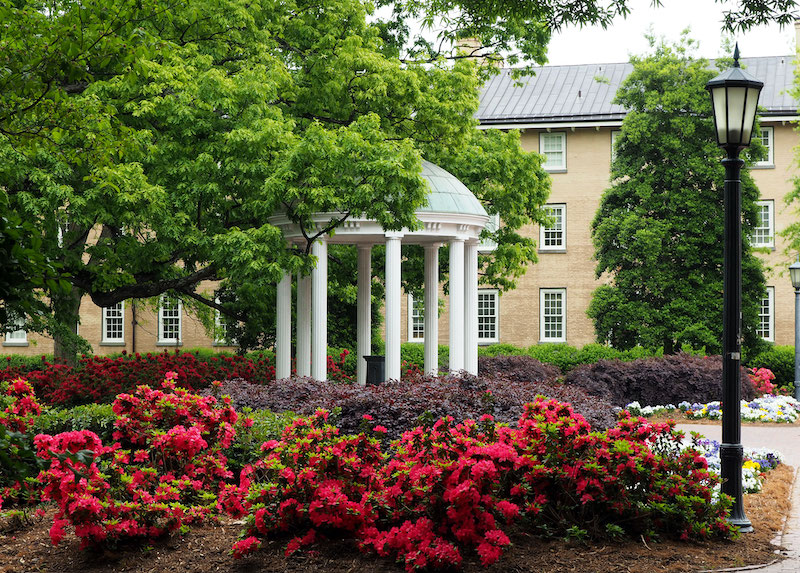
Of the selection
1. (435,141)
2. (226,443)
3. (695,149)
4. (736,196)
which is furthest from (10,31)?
(695,149)

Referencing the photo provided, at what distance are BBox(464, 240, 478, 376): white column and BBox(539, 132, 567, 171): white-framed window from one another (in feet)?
68.8

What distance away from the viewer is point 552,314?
39.4 m

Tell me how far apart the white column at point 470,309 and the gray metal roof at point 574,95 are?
66.4 ft

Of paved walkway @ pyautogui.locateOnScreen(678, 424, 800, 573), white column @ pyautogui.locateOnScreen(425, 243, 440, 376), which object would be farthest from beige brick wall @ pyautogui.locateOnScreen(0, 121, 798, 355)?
paved walkway @ pyautogui.locateOnScreen(678, 424, 800, 573)

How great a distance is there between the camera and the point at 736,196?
8.80 metres

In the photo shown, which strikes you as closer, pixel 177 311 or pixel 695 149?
pixel 695 149

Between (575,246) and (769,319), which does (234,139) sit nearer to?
(575,246)

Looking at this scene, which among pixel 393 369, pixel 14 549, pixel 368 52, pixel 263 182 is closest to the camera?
pixel 14 549

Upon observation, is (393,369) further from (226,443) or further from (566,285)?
(566,285)

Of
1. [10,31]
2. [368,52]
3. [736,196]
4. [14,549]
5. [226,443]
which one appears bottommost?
[14,549]

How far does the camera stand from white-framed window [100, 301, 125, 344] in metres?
38.9

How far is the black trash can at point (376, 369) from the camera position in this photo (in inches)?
692

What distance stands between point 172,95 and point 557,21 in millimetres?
7822

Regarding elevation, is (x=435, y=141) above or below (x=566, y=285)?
above
